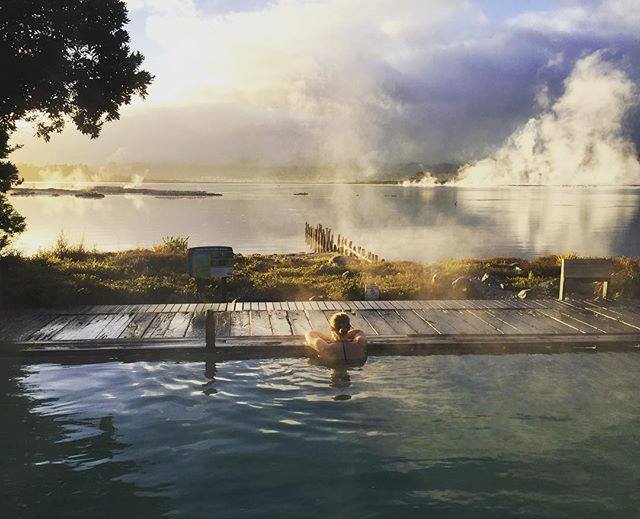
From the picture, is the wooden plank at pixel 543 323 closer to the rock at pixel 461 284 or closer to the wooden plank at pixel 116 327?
the rock at pixel 461 284

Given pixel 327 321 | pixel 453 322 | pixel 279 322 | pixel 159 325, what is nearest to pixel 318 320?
pixel 327 321

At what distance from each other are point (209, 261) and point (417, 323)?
5.53 meters

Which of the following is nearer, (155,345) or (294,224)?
(155,345)

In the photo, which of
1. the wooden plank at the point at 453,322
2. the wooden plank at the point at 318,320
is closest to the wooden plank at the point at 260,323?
the wooden plank at the point at 318,320

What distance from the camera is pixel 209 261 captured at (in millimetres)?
14938

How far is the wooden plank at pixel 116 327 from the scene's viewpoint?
36.5ft

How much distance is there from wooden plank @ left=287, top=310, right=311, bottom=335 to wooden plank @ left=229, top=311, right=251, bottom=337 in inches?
34.4

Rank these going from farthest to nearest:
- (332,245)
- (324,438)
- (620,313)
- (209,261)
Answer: (332,245)
(209,261)
(620,313)
(324,438)

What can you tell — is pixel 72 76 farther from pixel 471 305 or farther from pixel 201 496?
pixel 201 496

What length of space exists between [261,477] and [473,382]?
172 inches

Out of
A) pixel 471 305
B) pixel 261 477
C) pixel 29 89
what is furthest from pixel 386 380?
pixel 29 89

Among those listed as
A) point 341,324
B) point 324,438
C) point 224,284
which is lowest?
point 324,438

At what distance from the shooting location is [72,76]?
692 inches

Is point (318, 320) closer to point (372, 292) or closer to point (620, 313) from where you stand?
point (372, 292)
